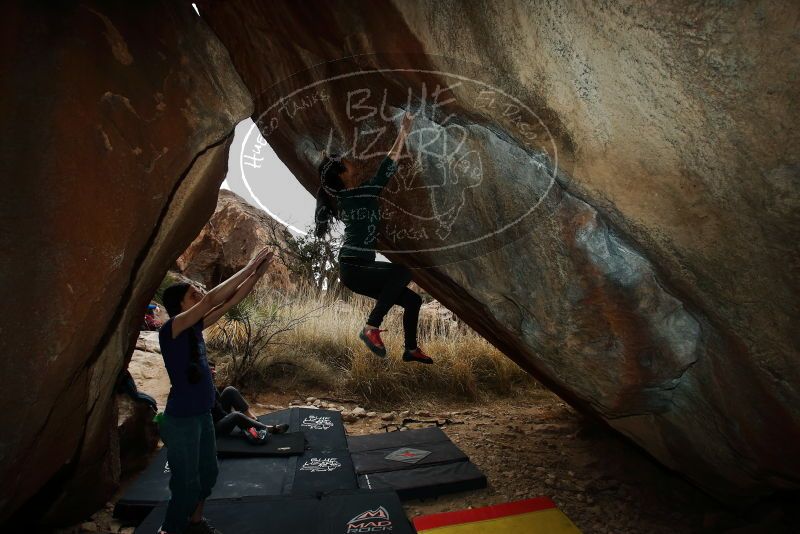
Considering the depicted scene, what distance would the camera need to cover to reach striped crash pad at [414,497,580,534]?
9.30 ft

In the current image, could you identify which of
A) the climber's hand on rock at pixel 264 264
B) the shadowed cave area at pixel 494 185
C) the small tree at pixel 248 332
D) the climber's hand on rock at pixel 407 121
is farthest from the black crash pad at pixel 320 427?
the climber's hand on rock at pixel 407 121

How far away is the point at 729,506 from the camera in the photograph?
10.1 ft

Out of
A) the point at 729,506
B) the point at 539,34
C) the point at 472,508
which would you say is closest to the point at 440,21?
the point at 539,34

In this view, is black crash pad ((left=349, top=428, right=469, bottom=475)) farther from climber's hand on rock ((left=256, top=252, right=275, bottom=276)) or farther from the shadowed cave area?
climber's hand on rock ((left=256, top=252, right=275, bottom=276))

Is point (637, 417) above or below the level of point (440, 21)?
below

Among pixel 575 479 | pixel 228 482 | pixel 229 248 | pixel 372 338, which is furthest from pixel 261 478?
pixel 229 248

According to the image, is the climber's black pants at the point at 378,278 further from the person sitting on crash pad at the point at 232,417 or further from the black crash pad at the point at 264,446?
the person sitting on crash pad at the point at 232,417

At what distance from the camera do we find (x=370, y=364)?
5699mm

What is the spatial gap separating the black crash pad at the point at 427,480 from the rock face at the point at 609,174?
1.14 m

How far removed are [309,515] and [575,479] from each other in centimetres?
214

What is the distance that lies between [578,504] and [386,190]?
2654 mm

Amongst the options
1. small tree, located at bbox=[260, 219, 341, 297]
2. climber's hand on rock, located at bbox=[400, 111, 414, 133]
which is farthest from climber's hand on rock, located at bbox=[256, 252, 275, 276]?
small tree, located at bbox=[260, 219, 341, 297]

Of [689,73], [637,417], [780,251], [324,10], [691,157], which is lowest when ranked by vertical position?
[637,417]

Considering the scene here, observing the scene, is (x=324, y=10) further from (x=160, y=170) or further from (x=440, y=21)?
(x=160, y=170)
